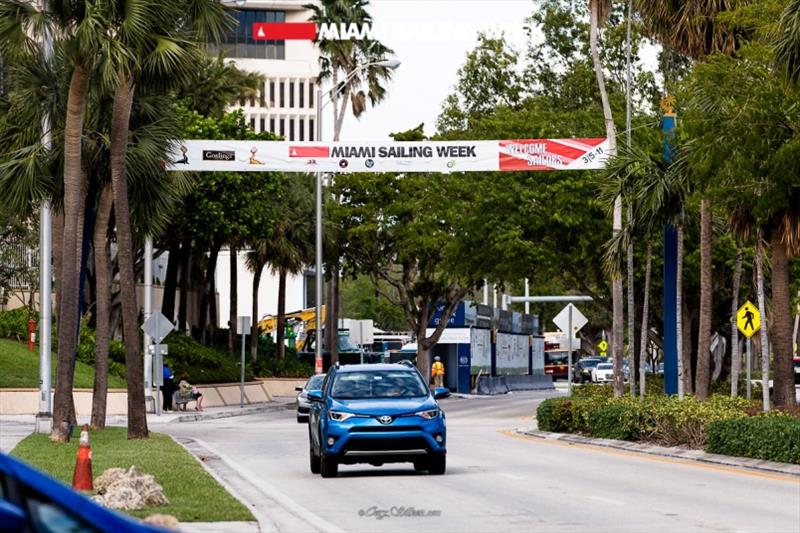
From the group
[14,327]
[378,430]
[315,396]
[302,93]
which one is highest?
[302,93]

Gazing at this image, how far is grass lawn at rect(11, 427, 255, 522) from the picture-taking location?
620 inches

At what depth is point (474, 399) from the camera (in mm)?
68375

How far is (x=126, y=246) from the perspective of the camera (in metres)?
31.4

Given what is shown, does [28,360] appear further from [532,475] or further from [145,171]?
[532,475]

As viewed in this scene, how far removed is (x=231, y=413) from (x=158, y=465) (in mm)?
29625

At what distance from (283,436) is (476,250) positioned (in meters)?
18.1

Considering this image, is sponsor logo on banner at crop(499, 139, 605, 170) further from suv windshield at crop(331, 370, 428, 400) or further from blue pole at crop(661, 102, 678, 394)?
suv windshield at crop(331, 370, 428, 400)

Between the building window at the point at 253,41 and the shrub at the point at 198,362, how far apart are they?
81410mm

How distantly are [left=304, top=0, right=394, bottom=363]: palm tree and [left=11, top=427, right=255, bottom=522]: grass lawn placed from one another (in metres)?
35.3

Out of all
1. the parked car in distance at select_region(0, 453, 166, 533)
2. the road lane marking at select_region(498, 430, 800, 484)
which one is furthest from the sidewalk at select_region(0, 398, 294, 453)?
the parked car in distance at select_region(0, 453, 166, 533)

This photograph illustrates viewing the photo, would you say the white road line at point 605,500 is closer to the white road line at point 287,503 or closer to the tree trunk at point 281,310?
the white road line at point 287,503

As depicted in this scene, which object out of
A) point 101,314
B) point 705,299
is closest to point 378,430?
point 101,314

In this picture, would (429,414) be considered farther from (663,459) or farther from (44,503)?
(44,503)

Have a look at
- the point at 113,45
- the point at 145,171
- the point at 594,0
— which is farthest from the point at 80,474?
the point at 594,0
